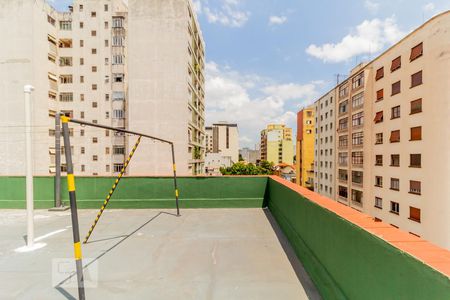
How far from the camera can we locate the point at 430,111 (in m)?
19.9

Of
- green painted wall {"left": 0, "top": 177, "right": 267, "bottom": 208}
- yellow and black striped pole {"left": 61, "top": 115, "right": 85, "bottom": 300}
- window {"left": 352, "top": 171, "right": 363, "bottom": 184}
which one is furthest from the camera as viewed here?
window {"left": 352, "top": 171, "right": 363, "bottom": 184}

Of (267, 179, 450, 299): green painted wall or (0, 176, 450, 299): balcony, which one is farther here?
(0, 176, 450, 299): balcony

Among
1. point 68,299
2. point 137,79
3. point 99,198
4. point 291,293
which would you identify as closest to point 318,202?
point 291,293

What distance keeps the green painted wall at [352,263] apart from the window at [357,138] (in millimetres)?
31099

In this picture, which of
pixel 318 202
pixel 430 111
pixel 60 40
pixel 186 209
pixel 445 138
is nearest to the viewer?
pixel 318 202

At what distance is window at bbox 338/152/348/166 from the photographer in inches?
1442

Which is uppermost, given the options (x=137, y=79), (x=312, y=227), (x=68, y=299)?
(x=137, y=79)

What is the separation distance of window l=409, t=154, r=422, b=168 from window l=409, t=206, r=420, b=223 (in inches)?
163

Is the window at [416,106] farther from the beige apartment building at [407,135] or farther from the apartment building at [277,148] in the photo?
the apartment building at [277,148]

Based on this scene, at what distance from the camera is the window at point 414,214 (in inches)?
810

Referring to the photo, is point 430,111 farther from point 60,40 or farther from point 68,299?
point 60,40

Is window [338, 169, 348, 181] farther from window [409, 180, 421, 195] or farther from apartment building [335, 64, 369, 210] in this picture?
window [409, 180, 421, 195]

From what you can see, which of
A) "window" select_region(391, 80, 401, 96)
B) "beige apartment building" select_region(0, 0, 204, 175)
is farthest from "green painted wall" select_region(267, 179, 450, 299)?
"window" select_region(391, 80, 401, 96)

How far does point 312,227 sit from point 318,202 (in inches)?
25.0
